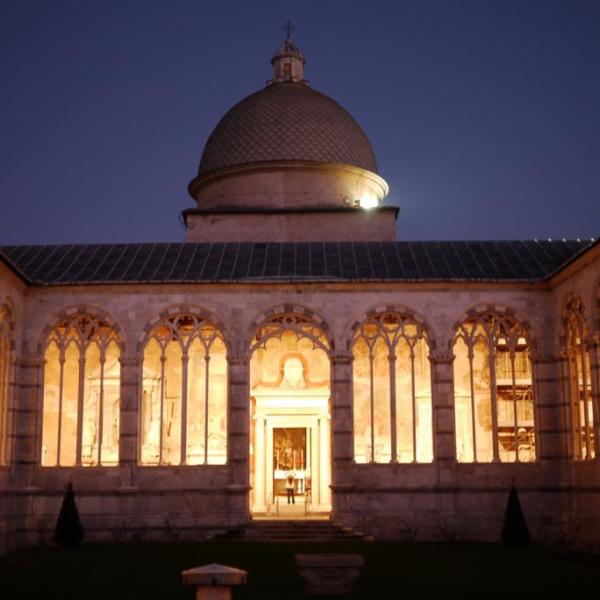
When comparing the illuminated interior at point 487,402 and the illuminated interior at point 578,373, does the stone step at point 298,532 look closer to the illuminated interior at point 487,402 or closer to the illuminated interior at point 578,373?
the illuminated interior at point 487,402

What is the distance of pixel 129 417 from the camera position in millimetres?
28344

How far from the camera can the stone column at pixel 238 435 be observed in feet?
91.7

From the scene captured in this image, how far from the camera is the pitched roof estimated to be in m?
29.1

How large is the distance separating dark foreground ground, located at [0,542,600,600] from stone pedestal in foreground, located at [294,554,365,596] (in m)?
0.37

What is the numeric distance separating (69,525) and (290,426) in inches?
395

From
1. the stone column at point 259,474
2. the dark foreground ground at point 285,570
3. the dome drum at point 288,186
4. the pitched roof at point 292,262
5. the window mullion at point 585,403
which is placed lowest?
the dark foreground ground at point 285,570

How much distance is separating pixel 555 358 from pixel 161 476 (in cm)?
1168

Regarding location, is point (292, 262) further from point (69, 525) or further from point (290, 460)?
point (69, 525)

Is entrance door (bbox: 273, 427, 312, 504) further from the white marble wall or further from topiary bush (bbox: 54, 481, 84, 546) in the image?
topiary bush (bbox: 54, 481, 84, 546)

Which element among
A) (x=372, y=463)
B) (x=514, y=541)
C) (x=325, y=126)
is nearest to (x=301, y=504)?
(x=372, y=463)

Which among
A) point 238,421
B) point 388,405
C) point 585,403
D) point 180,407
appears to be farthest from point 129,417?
point 585,403

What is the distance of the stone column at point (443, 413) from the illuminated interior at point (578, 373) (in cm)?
330

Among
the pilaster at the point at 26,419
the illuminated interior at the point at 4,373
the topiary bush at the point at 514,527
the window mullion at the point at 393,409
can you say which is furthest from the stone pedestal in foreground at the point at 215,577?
the pilaster at the point at 26,419

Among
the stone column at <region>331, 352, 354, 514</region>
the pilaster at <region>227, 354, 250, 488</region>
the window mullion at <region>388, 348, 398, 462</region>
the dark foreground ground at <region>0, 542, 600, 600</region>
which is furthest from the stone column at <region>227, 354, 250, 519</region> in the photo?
the window mullion at <region>388, 348, 398, 462</region>
